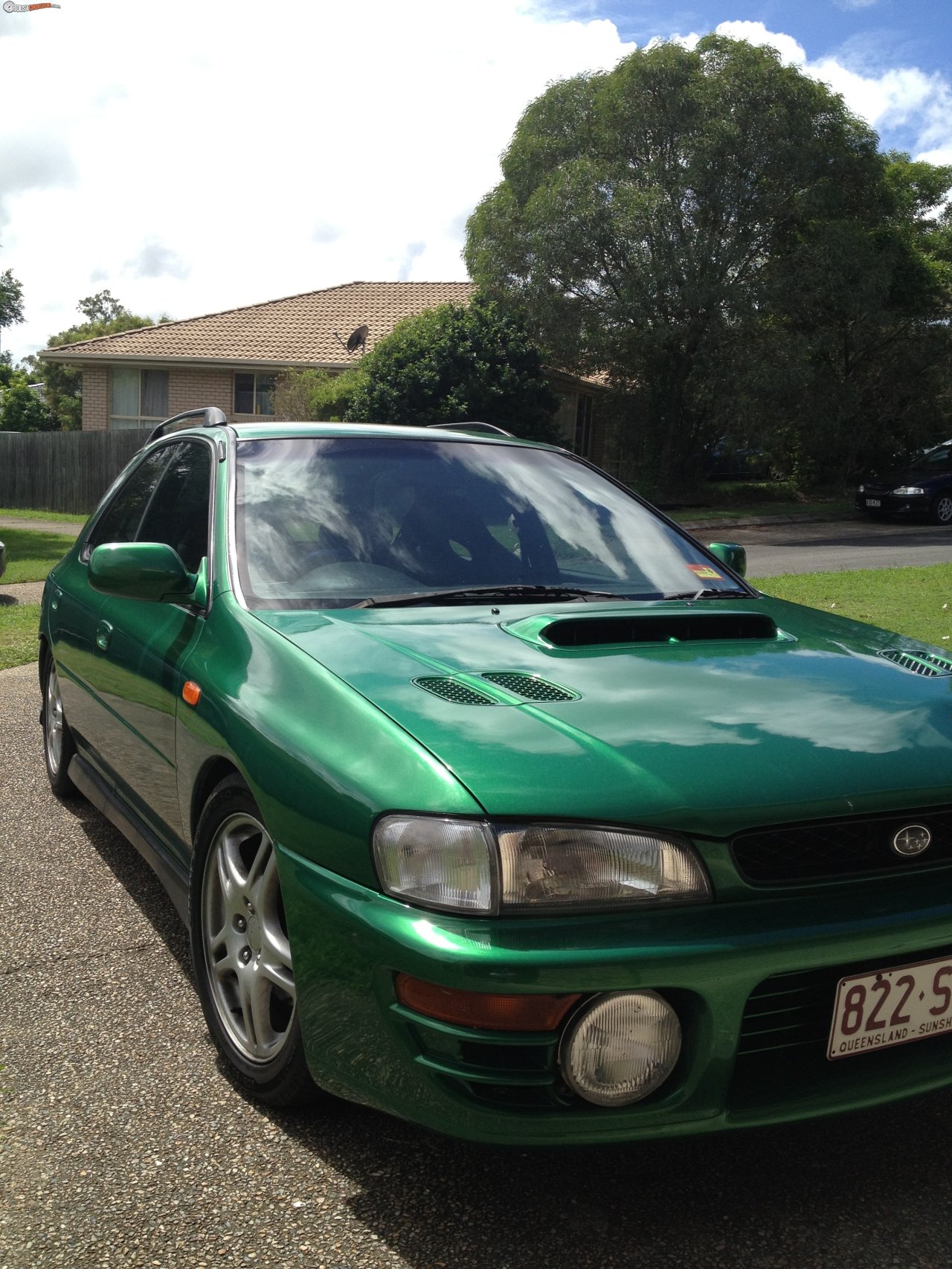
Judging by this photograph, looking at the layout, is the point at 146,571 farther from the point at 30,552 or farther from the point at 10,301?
the point at 10,301

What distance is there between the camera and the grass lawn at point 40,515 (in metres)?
26.6

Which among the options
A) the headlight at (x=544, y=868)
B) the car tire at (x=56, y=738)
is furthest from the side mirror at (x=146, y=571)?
the car tire at (x=56, y=738)

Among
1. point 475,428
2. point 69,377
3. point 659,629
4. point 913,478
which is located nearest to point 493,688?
point 659,629

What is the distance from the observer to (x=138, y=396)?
1248 inches

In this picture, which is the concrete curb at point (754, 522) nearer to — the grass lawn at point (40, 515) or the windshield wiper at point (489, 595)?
the grass lawn at point (40, 515)

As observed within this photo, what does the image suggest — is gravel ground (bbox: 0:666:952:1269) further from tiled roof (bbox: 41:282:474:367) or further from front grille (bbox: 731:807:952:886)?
tiled roof (bbox: 41:282:474:367)

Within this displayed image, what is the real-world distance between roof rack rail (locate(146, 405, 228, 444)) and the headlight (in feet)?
6.71

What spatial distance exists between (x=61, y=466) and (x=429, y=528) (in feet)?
90.6

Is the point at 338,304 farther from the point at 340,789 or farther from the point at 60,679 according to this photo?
the point at 340,789

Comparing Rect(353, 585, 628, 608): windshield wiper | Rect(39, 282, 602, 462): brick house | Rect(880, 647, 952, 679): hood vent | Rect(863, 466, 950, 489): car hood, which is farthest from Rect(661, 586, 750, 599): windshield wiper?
Rect(39, 282, 602, 462): brick house

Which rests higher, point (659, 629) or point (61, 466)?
point (659, 629)

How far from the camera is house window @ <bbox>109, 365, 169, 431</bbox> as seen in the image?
103 ft

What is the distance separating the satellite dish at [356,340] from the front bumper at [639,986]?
28.2 m

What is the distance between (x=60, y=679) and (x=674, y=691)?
3040 mm
